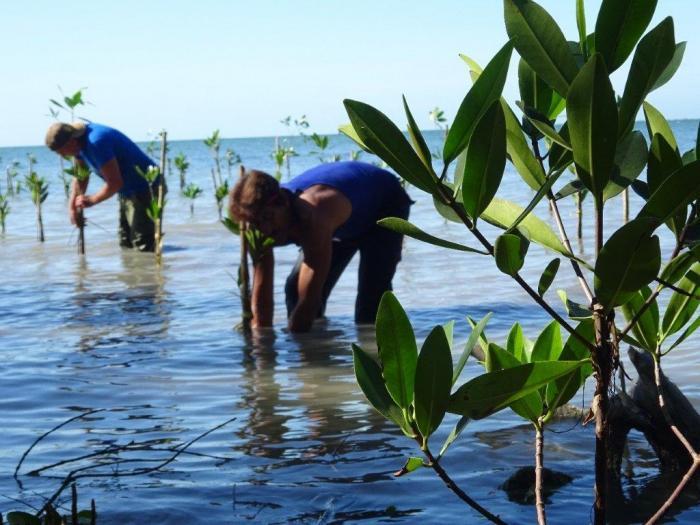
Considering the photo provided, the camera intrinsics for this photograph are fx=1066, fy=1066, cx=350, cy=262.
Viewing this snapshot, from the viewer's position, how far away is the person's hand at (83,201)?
10.3m

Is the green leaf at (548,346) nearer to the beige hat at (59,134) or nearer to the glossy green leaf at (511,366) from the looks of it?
the glossy green leaf at (511,366)

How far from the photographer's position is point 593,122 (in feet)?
4.38

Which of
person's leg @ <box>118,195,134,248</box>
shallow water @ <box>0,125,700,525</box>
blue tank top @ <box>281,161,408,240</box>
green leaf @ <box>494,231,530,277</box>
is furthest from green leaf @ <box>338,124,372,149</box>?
person's leg @ <box>118,195,134,248</box>

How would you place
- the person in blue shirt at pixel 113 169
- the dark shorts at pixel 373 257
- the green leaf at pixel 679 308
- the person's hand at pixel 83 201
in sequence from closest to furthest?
the green leaf at pixel 679 308 → the dark shorts at pixel 373 257 → the person in blue shirt at pixel 113 169 → the person's hand at pixel 83 201

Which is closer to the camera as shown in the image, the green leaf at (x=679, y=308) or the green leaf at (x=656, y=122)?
the green leaf at (x=656, y=122)

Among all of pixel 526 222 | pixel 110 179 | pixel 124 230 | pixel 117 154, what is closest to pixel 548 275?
pixel 526 222

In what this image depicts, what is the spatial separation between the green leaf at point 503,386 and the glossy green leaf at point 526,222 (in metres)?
0.17

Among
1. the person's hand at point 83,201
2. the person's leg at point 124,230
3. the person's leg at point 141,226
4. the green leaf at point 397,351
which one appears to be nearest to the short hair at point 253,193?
the green leaf at point 397,351

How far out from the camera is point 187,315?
7.69 meters

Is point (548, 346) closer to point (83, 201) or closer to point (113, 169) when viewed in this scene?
point (113, 169)

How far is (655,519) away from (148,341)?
524 cm

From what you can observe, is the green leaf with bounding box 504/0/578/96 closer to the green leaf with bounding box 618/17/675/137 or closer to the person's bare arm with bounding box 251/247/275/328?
the green leaf with bounding box 618/17/675/137

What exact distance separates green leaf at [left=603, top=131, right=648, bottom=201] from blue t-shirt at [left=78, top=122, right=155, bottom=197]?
28.3 feet

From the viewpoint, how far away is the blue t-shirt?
982 cm
